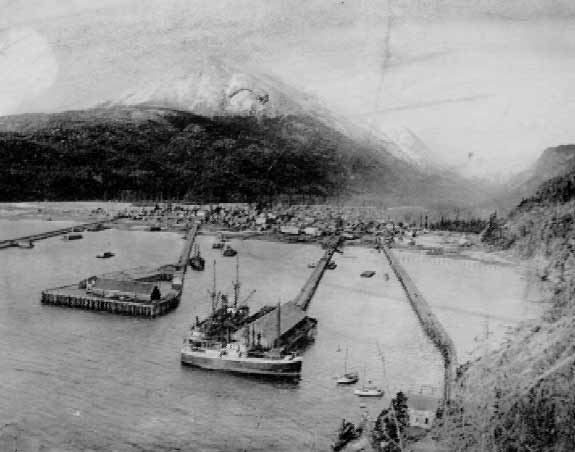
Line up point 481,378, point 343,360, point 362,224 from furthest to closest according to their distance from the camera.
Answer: point 362,224 < point 343,360 < point 481,378

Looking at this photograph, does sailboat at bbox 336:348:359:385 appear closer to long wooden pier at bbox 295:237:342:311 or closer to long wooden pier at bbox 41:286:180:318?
long wooden pier at bbox 295:237:342:311

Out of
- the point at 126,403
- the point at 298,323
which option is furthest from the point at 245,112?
the point at 126,403

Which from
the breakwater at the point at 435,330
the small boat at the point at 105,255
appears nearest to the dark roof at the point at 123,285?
the small boat at the point at 105,255

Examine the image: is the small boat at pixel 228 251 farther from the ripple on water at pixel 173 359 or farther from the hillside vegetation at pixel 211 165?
the hillside vegetation at pixel 211 165

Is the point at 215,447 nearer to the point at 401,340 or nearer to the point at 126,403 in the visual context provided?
the point at 126,403

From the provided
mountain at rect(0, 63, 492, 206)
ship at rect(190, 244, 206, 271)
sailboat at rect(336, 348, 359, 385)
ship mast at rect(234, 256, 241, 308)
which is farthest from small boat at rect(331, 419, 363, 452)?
ship at rect(190, 244, 206, 271)

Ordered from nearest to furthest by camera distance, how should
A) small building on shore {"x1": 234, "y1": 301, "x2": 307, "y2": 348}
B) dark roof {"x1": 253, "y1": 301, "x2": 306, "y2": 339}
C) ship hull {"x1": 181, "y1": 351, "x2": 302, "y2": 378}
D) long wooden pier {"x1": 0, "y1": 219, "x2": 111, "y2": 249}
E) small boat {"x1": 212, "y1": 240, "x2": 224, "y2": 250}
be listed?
ship hull {"x1": 181, "y1": 351, "x2": 302, "y2": 378}
small building on shore {"x1": 234, "y1": 301, "x2": 307, "y2": 348}
dark roof {"x1": 253, "y1": 301, "x2": 306, "y2": 339}
long wooden pier {"x1": 0, "y1": 219, "x2": 111, "y2": 249}
small boat {"x1": 212, "y1": 240, "x2": 224, "y2": 250}
